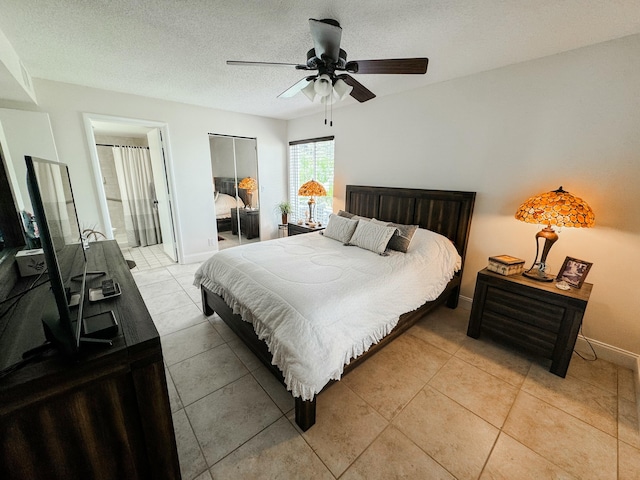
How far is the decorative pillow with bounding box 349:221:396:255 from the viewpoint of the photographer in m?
2.52

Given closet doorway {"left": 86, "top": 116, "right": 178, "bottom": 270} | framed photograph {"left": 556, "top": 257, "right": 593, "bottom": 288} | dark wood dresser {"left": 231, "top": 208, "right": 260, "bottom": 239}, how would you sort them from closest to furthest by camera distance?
1. framed photograph {"left": 556, "top": 257, "right": 593, "bottom": 288}
2. closet doorway {"left": 86, "top": 116, "right": 178, "bottom": 270}
3. dark wood dresser {"left": 231, "top": 208, "right": 260, "bottom": 239}

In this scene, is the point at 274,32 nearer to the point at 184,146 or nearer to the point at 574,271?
the point at 184,146

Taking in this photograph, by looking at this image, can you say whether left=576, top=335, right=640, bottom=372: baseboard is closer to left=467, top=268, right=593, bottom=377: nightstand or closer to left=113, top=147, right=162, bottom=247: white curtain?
left=467, top=268, right=593, bottom=377: nightstand

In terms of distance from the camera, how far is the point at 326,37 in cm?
153

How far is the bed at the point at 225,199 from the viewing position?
167 inches

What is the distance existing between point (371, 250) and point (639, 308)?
208 cm

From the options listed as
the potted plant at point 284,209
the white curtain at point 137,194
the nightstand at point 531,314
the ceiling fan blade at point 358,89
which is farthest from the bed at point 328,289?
the white curtain at point 137,194

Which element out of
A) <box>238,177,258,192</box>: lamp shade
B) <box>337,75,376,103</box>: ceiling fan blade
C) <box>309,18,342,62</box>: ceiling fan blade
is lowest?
<box>238,177,258,192</box>: lamp shade

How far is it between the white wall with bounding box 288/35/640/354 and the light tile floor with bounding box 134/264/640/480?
841mm

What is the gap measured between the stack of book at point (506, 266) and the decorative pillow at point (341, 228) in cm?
137

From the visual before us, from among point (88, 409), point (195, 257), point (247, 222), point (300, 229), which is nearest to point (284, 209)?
point (247, 222)

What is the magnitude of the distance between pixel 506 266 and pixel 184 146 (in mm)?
4251

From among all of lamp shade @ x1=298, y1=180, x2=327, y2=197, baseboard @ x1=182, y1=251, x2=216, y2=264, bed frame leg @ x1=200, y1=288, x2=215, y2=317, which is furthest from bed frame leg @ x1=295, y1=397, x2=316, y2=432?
baseboard @ x1=182, y1=251, x2=216, y2=264

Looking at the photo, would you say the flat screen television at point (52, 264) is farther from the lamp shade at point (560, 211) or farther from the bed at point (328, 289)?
the lamp shade at point (560, 211)
